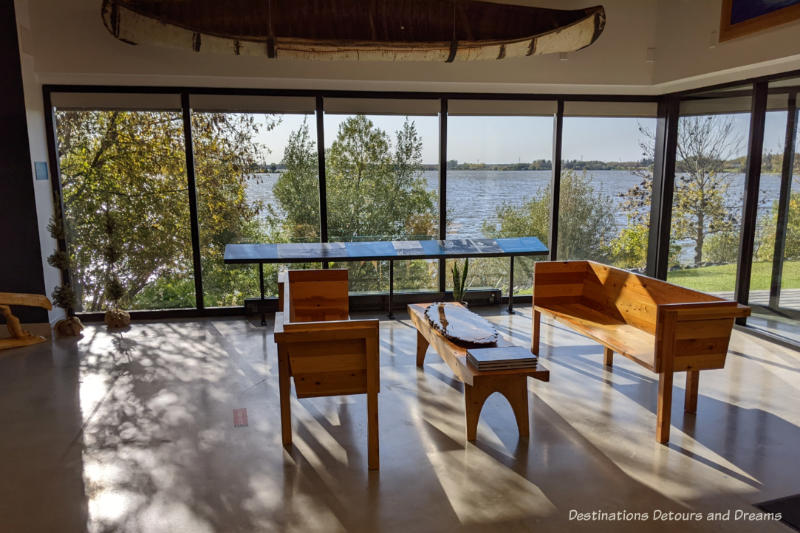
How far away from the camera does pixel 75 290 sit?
6023 mm

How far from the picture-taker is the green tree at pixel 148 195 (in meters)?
5.80

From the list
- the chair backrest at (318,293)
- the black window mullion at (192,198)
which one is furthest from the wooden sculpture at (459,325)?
the black window mullion at (192,198)

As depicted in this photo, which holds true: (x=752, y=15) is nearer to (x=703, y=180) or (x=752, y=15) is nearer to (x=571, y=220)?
(x=703, y=180)

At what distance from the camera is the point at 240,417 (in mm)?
3672

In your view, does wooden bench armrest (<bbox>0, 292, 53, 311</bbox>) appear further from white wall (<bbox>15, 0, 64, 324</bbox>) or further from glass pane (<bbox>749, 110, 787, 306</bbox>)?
glass pane (<bbox>749, 110, 787, 306</bbox>)

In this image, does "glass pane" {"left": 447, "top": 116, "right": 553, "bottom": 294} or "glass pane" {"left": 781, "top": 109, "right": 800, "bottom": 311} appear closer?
"glass pane" {"left": 781, "top": 109, "right": 800, "bottom": 311}

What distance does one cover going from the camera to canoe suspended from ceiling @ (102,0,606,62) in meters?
4.92

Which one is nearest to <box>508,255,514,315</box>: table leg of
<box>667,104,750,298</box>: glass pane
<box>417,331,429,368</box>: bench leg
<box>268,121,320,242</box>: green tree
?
<box>667,104,750,298</box>: glass pane

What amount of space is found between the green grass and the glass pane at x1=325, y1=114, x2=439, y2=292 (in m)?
2.86

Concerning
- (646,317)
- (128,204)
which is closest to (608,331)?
(646,317)

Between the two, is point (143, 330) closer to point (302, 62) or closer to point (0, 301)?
point (0, 301)

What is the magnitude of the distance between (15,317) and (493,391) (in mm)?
4601

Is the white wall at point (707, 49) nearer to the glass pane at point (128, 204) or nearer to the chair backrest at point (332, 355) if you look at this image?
the chair backrest at point (332, 355)

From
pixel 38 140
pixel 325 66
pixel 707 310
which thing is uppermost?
pixel 325 66
